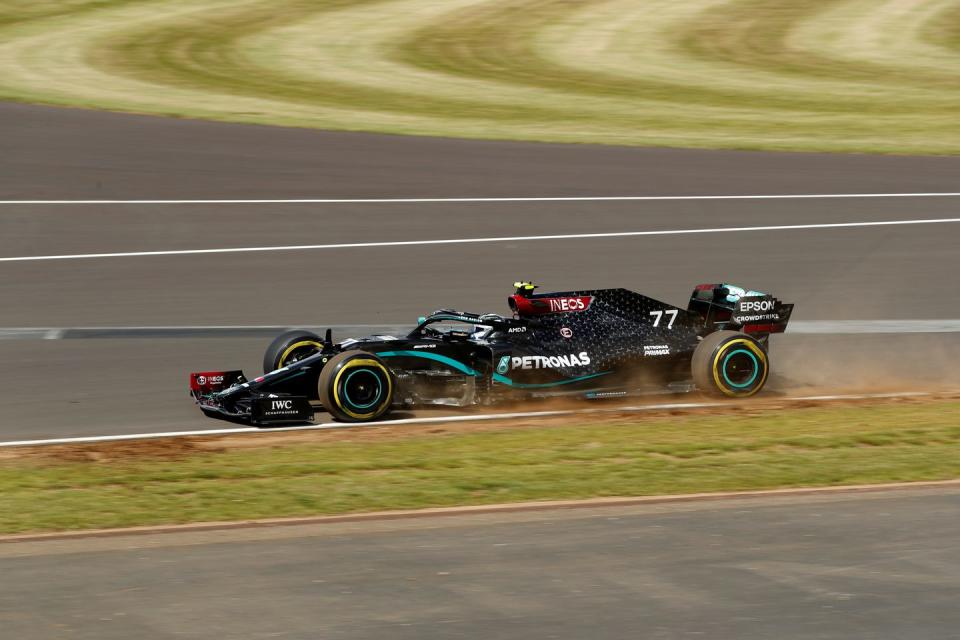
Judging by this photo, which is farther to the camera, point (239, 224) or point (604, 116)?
point (604, 116)

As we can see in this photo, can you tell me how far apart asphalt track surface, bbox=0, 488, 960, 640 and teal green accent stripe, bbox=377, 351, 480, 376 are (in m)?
3.54

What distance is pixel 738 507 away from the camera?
33.4 ft

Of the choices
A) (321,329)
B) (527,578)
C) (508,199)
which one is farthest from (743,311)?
(508,199)

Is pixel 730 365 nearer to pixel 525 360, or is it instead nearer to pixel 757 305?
pixel 757 305

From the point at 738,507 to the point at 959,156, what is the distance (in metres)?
20.4

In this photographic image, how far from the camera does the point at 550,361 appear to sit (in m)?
13.7

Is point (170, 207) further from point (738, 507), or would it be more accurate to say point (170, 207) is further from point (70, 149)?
point (738, 507)

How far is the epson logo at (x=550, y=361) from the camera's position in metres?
13.6

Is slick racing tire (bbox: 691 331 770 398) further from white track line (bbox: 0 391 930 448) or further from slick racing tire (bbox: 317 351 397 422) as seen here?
slick racing tire (bbox: 317 351 397 422)

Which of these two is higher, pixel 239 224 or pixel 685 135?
pixel 685 135

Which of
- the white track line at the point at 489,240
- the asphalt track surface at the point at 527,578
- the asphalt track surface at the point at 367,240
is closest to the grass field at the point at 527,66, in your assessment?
the asphalt track surface at the point at 367,240

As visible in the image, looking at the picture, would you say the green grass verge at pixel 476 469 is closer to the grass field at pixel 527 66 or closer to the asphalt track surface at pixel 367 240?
the asphalt track surface at pixel 367 240

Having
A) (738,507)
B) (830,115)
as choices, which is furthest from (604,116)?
(738,507)

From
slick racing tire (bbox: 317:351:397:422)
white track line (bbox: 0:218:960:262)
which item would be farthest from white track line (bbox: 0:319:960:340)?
white track line (bbox: 0:218:960:262)
